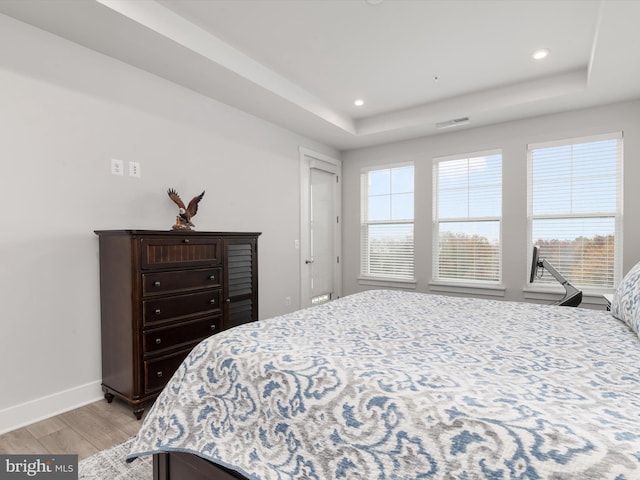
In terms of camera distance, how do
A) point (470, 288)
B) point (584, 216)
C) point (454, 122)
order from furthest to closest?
1. point (470, 288)
2. point (454, 122)
3. point (584, 216)

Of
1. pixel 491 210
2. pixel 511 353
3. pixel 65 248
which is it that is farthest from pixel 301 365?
pixel 491 210

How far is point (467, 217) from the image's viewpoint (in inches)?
177

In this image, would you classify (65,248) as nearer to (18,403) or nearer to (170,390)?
Answer: (18,403)

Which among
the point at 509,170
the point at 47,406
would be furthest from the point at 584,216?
the point at 47,406

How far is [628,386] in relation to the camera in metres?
1.03

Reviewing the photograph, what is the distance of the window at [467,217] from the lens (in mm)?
4328

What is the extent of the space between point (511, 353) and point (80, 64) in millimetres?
3283

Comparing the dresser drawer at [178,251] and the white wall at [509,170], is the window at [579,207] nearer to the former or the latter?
the white wall at [509,170]

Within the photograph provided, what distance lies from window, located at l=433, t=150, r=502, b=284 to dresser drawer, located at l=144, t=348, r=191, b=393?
346cm

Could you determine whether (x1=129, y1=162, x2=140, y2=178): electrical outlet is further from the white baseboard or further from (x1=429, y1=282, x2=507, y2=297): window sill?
(x1=429, y1=282, x2=507, y2=297): window sill

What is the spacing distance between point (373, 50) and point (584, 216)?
2.96 m

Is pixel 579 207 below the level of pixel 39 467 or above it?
above

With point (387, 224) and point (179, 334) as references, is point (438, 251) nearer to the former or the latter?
point (387, 224)

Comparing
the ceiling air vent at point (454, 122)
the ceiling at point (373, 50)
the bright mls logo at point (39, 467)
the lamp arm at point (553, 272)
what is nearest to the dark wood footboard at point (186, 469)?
the bright mls logo at point (39, 467)
